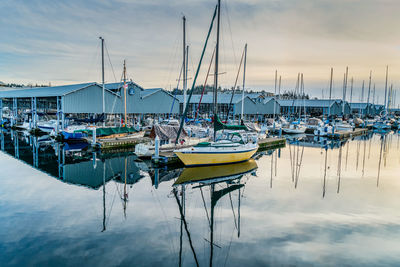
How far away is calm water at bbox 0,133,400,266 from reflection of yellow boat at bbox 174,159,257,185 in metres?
0.07

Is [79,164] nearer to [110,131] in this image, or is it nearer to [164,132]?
[164,132]

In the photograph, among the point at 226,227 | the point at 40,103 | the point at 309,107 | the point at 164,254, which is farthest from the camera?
the point at 309,107

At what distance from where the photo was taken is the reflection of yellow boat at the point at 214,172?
17531mm

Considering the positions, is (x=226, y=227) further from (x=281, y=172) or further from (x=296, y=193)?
(x=281, y=172)

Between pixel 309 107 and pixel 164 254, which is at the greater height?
pixel 309 107

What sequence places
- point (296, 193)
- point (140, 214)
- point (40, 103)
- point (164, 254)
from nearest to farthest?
1. point (164, 254)
2. point (140, 214)
3. point (296, 193)
4. point (40, 103)

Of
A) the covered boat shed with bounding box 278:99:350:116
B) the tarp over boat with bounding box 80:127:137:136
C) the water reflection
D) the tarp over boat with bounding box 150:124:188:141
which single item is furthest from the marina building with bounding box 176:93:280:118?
the water reflection

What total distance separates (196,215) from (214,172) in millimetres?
7040

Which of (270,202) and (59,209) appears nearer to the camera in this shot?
(59,209)

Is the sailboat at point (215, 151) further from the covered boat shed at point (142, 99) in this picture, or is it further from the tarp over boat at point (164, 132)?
the covered boat shed at point (142, 99)

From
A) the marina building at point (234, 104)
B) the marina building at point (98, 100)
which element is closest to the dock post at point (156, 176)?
the marina building at point (98, 100)

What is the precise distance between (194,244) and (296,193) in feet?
26.5

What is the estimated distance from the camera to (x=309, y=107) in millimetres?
77812

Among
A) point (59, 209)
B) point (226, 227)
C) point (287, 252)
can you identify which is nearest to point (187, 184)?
point (226, 227)
